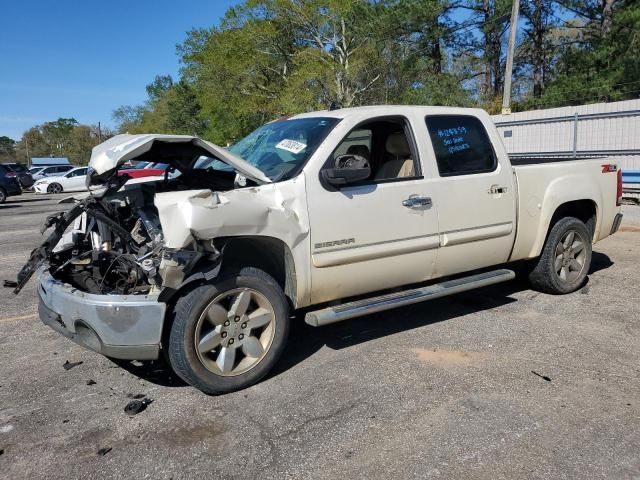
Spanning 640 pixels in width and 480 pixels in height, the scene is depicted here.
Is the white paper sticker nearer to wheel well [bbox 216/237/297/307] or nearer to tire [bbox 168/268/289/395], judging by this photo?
wheel well [bbox 216/237/297/307]

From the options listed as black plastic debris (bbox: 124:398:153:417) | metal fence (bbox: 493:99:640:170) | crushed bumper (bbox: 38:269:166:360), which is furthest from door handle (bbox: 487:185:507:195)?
metal fence (bbox: 493:99:640:170)

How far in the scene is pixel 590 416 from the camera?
10.8ft

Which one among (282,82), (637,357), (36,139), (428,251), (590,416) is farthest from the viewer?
(36,139)

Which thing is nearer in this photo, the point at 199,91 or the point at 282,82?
the point at 282,82

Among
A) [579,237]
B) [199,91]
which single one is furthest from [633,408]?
[199,91]

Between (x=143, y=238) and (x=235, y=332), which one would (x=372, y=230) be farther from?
(x=143, y=238)

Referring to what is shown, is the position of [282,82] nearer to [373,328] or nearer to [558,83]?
[558,83]

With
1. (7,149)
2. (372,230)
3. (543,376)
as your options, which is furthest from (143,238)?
(7,149)

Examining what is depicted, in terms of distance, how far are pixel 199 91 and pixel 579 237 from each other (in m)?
47.1

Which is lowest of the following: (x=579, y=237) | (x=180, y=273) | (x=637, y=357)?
(x=637, y=357)

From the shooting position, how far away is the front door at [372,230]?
12.8ft

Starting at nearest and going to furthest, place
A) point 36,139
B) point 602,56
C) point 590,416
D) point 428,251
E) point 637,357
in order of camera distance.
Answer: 1. point 590,416
2. point 637,357
3. point 428,251
4. point 602,56
5. point 36,139

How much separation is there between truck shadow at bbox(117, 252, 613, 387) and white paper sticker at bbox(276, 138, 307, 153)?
1588 mm

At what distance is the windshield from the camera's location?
405 centimetres
